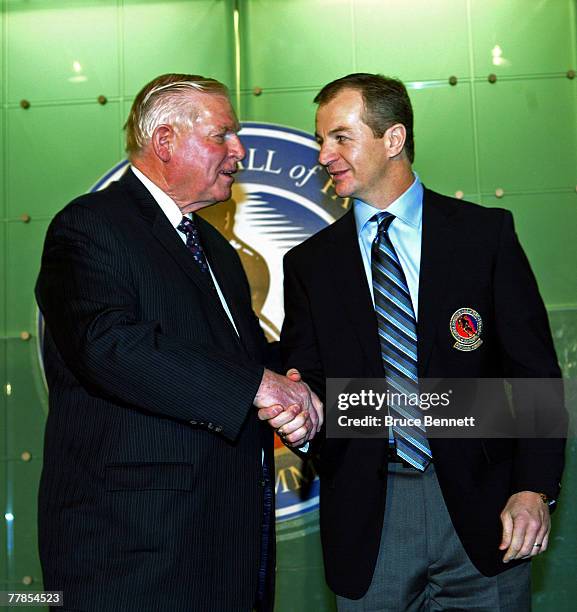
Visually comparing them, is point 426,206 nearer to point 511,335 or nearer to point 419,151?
point 511,335

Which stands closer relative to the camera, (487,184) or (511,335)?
(511,335)

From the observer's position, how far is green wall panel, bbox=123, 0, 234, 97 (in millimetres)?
2939

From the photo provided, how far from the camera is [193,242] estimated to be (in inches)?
80.2

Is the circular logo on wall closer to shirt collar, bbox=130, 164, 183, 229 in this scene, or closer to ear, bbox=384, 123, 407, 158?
ear, bbox=384, 123, 407, 158

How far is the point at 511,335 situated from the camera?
186 cm

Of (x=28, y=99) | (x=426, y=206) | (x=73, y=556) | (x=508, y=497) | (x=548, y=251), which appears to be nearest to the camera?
(x=73, y=556)

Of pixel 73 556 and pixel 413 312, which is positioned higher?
pixel 413 312

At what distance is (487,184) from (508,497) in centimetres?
127

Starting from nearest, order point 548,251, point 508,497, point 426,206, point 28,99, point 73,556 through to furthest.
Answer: point 73,556 < point 508,497 < point 426,206 < point 548,251 < point 28,99

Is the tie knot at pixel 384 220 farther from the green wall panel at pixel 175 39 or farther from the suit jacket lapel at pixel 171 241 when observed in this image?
the green wall panel at pixel 175 39

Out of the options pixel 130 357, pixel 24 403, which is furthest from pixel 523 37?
pixel 24 403

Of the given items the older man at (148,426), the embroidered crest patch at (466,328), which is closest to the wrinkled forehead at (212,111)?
the older man at (148,426)

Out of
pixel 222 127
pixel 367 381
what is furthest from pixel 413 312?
pixel 222 127

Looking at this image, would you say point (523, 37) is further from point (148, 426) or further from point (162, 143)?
point (148, 426)
